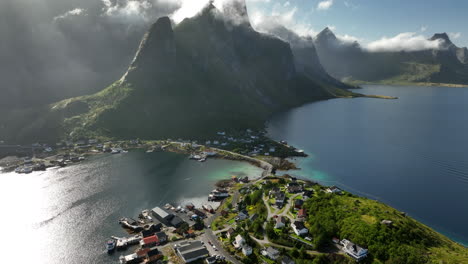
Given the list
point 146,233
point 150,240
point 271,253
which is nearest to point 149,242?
point 150,240

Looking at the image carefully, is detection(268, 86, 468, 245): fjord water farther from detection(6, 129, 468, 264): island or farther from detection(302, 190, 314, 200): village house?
detection(302, 190, 314, 200): village house

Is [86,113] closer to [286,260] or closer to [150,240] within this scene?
[150,240]

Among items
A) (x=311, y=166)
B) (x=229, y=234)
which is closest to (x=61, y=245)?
(x=229, y=234)

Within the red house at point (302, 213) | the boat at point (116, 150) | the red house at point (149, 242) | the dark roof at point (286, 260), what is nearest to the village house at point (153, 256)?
the red house at point (149, 242)

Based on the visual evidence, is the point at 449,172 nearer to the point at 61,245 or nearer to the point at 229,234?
the point at 229,234

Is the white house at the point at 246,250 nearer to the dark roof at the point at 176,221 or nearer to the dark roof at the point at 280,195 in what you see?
the dark roof at the point at 176,221
